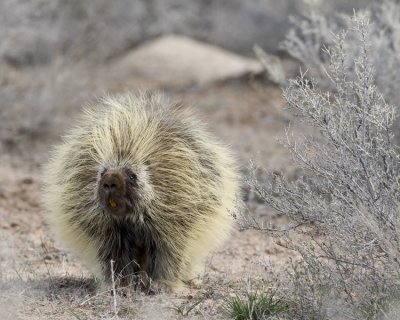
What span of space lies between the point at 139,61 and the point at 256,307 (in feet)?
37.9

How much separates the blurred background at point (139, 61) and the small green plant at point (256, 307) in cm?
529

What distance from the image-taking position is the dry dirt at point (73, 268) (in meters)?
5.26

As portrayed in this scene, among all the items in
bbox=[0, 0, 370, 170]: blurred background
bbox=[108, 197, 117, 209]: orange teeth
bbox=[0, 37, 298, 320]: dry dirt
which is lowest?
bbox=[0, 37, 298, 320]: dry dirt

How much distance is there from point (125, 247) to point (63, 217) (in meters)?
0.50

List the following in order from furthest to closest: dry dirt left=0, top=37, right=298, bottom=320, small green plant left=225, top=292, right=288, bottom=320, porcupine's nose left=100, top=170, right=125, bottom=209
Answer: porcupine's nose left=100, top=170, right=125, bottom=209 < dry dirt left=0, top=37, right=298, bottom=320 < small green plant left=225, top=292, right=288, bottom=320

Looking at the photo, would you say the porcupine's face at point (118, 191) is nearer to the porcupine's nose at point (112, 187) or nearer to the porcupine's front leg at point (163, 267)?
the porcupine's nose at point (112, 187)

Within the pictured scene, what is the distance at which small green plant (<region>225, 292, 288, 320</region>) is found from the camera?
4965mm

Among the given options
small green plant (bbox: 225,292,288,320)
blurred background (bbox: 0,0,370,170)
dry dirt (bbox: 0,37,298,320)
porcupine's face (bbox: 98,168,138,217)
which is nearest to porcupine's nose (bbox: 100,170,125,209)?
porcupine's face (bbox: 98,168,138,217)

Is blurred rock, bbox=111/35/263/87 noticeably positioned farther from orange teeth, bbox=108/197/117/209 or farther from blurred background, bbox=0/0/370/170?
orange teeth, bbox=108/197/117/209

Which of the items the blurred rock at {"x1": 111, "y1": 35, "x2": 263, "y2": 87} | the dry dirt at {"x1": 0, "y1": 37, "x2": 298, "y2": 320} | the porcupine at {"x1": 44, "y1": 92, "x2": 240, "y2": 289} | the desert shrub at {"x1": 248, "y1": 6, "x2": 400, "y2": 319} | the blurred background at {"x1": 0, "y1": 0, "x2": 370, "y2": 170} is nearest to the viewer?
the desert shrub at {"x1": 248, "y1": 6, "x2": 400, "y2": 319}

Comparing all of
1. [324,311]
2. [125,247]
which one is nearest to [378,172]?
[324,311]

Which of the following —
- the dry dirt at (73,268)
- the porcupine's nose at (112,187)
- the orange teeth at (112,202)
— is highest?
the porcupine's nose at (112,187)

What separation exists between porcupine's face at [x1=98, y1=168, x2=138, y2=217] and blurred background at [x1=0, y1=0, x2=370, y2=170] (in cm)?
497

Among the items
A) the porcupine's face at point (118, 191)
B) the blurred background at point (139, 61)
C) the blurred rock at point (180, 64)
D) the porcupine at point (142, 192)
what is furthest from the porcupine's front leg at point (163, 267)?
the blurred rock at point (180, 64)
